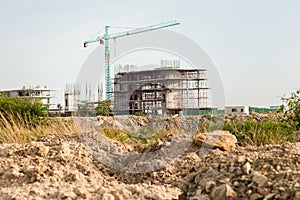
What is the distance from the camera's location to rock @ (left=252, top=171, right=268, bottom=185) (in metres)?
4.27

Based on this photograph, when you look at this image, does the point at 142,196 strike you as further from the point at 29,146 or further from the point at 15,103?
the point at 15,103

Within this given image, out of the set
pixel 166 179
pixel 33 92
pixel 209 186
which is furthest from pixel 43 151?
pixel 33 92

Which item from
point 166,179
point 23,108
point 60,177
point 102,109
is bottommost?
point 166,179

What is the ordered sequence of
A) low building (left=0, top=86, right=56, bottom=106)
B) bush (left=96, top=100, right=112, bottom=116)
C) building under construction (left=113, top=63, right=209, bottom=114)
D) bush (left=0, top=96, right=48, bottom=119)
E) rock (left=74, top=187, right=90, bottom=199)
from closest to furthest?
rock (left=74, top=187, right=90, bottom=199), bush (left=0, top=96, right=48, bottom=119), bush (left=96, top=100, right=112, bottom=116), building under construction (left=113, top=63, right=209, bottom=114), low building (left=0, top=86, right=56, bottom=106)

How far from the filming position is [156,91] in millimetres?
43344

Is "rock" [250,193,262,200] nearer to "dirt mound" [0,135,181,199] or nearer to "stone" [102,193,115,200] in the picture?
"dirt mound" [0,135,181,199]

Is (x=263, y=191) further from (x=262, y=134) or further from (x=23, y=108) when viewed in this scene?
(x=23, y=108)

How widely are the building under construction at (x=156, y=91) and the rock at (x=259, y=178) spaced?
2963 cm

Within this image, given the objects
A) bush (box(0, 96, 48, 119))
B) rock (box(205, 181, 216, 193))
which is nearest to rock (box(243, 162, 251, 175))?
rock (box(205, 181, 216, 193))

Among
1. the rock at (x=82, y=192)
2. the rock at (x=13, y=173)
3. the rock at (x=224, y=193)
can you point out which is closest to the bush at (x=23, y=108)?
the rock at (x=13, y=173)

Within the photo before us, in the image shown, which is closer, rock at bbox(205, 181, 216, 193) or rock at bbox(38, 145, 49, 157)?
rock at bbox(205, 181, 216, 193)

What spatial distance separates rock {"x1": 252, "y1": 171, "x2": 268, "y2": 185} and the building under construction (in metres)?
29.6

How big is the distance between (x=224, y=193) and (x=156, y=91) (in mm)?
39170

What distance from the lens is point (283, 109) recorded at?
1062cm
